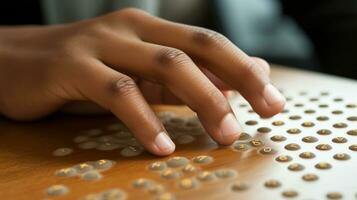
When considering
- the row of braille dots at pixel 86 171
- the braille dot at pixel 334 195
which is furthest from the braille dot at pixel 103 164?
the braille dot at pixel 334 195

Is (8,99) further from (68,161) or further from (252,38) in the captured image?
(252,38)

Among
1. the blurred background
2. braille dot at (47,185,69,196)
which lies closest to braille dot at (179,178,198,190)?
braille dot at (47,185,69,196)

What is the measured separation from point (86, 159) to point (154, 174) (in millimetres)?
93

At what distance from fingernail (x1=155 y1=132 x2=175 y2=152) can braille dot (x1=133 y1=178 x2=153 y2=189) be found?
0.20ft

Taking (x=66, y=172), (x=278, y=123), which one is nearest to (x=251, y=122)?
(x=278, y=123)

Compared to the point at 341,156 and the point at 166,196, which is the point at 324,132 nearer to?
the point at 341,156

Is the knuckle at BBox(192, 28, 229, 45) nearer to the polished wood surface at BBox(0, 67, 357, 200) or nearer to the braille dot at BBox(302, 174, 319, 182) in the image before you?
the polished wood surface at BBox(0, 67, 357, 200)

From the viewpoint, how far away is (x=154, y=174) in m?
0.47

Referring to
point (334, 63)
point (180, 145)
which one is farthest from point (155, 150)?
point (334, 63)

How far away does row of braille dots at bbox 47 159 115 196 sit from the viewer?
0.47 metres

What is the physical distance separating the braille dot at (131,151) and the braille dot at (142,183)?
0.07 meters

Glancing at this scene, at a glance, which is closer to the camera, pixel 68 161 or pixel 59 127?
pixel 68 161

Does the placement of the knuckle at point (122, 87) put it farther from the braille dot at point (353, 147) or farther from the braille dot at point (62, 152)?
the braille dot at point (353, 147)

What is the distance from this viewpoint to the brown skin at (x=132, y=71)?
21.3 inches
